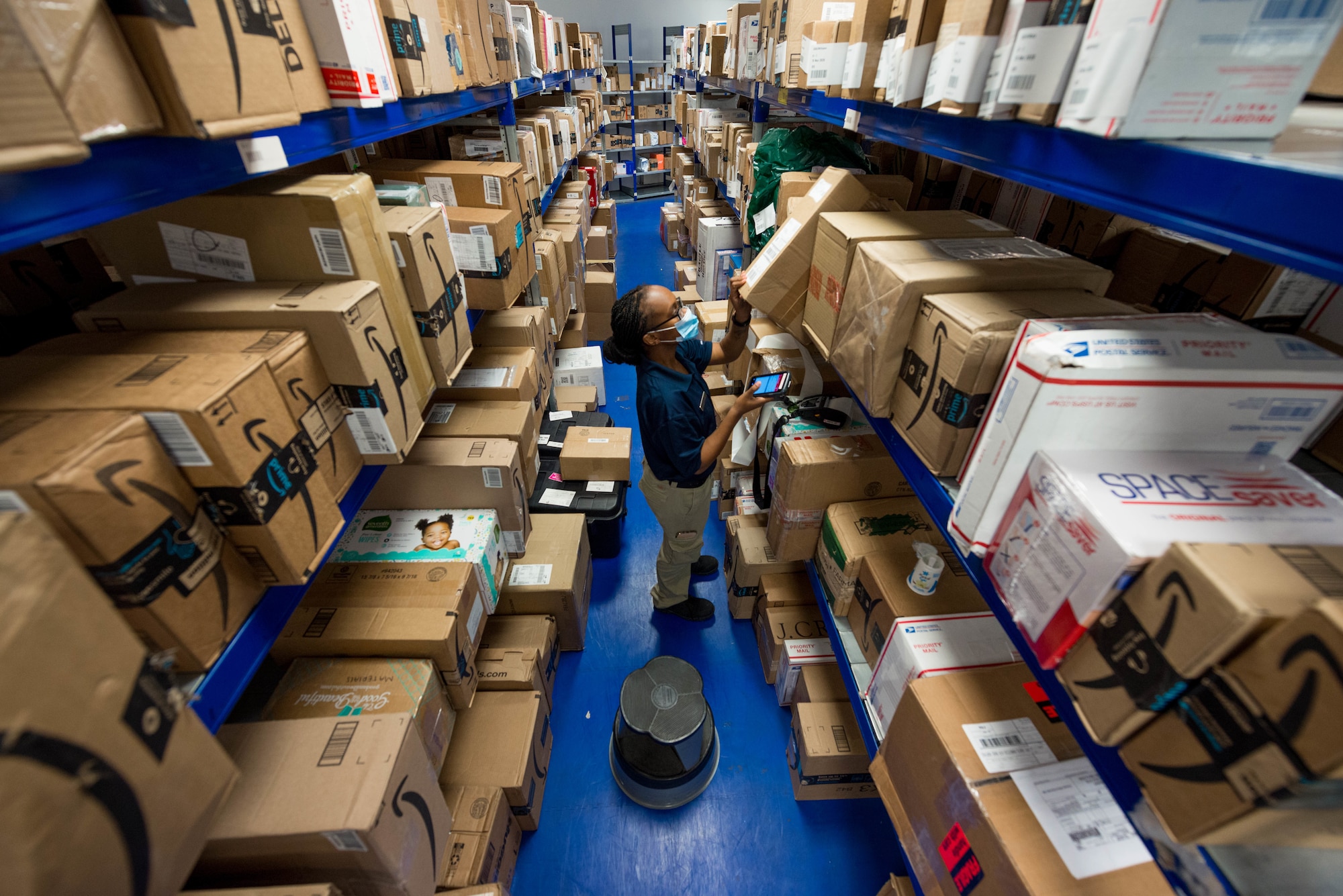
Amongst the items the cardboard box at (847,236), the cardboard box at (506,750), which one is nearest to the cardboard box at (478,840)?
the cardboard box at (506,750)

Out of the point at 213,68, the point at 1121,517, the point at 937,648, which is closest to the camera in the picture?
the point at 1121,517

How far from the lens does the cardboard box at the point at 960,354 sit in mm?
846

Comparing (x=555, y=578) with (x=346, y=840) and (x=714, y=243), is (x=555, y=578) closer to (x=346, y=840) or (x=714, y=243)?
(x=346, y=840)

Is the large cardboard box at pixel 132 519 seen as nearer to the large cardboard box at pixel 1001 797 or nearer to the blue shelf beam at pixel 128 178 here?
the blue shelf beam at pixel 128 178

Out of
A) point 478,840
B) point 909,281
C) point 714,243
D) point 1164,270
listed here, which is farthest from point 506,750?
point 714,243

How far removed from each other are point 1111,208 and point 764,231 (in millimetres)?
1755

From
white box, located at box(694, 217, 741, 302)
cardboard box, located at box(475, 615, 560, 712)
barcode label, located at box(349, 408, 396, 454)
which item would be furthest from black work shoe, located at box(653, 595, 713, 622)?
white box, located at box(694, 217, 741, 302)

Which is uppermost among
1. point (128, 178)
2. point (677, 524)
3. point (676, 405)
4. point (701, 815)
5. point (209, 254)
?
point (128, 178)

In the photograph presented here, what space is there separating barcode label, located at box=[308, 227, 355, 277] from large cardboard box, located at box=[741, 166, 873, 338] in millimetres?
1134

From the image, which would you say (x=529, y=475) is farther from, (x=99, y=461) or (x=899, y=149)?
(x=899, y=149)

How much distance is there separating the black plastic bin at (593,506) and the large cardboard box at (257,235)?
1.52m

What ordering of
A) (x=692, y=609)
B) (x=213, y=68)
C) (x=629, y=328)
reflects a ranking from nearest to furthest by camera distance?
(x=213, y=68), (x=629, y=328), (x=692, y=609)

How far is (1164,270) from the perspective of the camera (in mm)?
1149

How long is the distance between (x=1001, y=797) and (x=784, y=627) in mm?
1127
